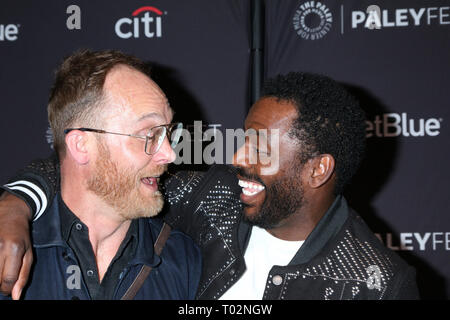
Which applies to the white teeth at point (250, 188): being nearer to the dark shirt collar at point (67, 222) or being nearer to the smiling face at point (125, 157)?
the smiling face at point (125, 157)

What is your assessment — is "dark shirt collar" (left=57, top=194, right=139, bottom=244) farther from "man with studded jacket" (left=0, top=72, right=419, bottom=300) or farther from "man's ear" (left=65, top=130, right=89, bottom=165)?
"man's ear" (left=65, top=130, right=89, bottom=165)

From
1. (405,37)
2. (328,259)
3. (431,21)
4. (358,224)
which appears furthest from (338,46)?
(328,259)

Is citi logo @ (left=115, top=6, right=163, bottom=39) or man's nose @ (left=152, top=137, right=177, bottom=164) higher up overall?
citi logo @ (left=115, top=6, right=163, bottom=39)

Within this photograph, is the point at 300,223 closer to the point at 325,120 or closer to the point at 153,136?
the point at 325,120

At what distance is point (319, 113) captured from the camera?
172 centimetres

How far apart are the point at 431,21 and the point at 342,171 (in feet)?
5.02

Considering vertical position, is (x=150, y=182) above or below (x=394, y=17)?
below

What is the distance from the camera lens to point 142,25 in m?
2.88

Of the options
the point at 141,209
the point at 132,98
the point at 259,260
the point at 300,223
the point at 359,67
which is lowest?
the point at 259,260

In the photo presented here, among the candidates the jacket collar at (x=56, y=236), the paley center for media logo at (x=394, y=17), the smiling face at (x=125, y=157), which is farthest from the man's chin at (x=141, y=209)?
the paley center for media logo at (x=394, y=17)

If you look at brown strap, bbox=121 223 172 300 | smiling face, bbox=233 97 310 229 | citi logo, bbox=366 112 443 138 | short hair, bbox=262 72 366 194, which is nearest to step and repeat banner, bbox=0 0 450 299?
citi logo, bbox=366 112 443 138

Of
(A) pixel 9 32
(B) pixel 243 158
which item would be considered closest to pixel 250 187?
(B) pixel 243 158

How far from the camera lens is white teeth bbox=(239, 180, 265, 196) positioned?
1740 mm

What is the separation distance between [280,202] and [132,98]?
691 mm
